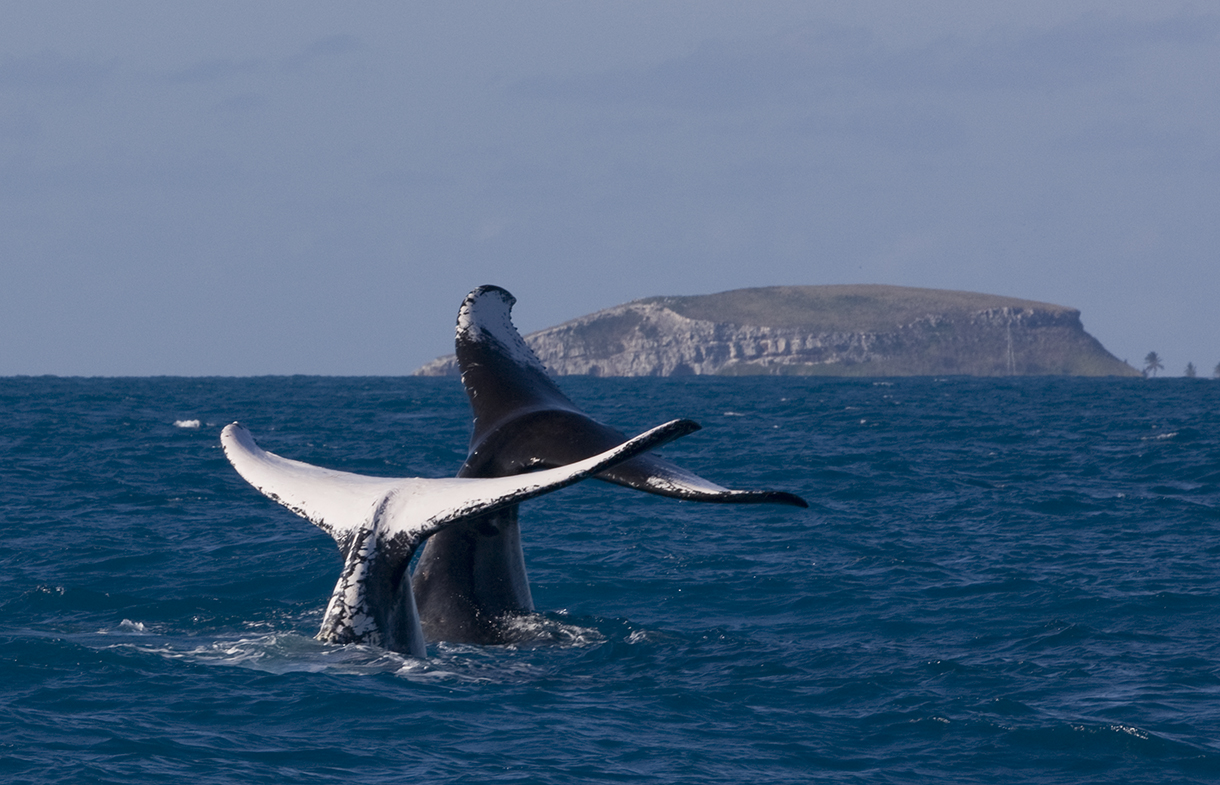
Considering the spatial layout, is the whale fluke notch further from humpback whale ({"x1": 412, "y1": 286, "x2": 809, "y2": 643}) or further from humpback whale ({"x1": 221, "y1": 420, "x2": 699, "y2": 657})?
humpback whale ({"x1": 221, "y1": 420, "x2": 699, "y2": 657})

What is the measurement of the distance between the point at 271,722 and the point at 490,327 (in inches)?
159

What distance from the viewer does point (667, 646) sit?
1368 centimetres

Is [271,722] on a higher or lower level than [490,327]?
lower

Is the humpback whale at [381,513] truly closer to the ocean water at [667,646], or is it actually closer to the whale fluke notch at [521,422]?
the ocean water at [667,646]

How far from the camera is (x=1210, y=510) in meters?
25.2

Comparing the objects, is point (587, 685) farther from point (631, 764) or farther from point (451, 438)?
point (451, 438)

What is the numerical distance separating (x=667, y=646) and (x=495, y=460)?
322cm

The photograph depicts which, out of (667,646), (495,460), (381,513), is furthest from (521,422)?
(667,646)

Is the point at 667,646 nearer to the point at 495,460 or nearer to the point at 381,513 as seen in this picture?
the point at 495,460

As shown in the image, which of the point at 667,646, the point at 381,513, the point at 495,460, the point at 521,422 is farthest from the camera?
the point at 667,646

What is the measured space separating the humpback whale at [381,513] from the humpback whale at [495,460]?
0.54 m

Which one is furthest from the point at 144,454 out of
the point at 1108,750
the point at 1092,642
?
the point at 1108,750

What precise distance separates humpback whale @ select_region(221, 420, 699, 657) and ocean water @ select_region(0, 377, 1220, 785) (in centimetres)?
38

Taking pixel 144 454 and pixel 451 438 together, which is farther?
pixel 451 438
